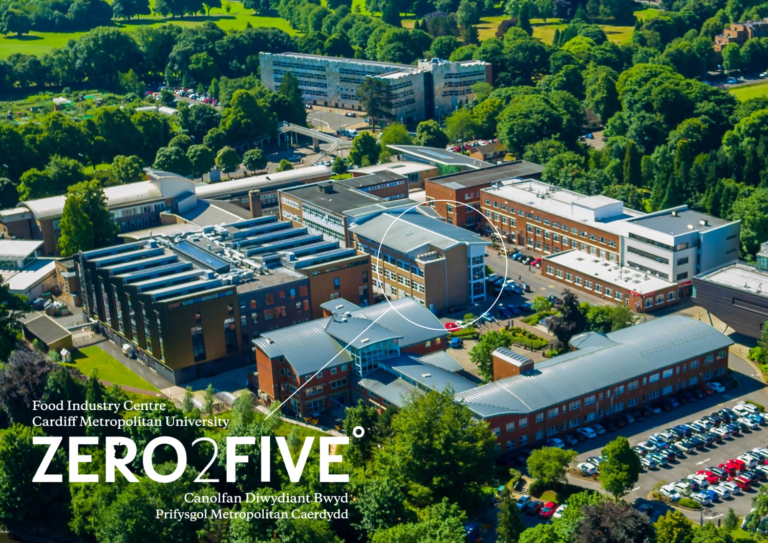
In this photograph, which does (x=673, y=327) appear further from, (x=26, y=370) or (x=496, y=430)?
(x=26, y=370)

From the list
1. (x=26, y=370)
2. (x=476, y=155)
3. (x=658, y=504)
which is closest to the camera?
(x=658, y=504)

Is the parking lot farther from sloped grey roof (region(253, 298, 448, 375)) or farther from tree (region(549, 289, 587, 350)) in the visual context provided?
sloped grey roof (region(253, 298, 448, 375))

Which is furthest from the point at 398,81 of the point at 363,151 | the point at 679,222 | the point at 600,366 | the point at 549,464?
the point at 549,464

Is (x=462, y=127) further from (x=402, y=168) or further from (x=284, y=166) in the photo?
(x=284, y=166)

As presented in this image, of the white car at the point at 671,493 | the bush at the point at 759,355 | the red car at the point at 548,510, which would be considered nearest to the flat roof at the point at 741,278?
the bush at the point at 759,355

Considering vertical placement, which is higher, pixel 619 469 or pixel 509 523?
pixel 619 469

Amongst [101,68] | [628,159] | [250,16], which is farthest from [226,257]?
[250,16]
